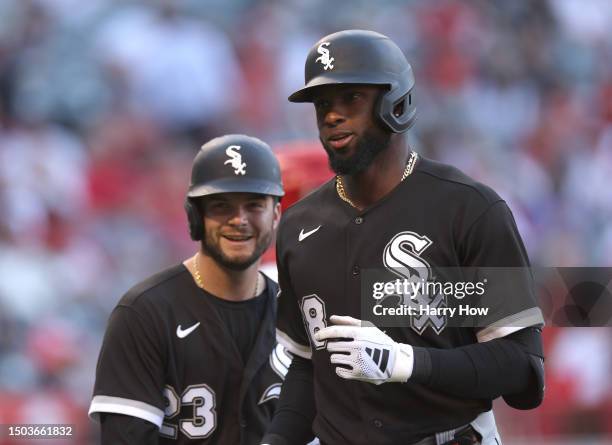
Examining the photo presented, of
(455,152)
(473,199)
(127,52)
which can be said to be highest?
(127,52)

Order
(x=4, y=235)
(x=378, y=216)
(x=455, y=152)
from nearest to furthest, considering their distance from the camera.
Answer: (x=378, y=216) < (x=4, y=235) < (x=455, y=152)

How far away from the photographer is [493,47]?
11.0 m

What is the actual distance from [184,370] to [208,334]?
162 mm

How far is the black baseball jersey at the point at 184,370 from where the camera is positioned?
4164 millimetres

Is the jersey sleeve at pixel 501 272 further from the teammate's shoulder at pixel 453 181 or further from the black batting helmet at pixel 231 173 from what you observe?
the black batting helmet at pixel 231 173

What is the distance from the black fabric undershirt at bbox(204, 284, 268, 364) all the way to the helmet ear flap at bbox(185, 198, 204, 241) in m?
0.23

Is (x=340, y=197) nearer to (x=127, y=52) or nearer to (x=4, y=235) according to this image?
(x=4, y=235)

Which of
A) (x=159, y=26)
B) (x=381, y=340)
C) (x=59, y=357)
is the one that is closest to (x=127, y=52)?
(x=159, y=26)

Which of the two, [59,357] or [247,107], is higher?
[247,107]

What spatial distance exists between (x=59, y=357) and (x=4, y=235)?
1.04 meters

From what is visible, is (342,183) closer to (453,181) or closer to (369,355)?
(453,181)

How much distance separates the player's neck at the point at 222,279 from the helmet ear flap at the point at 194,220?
0.31 feet

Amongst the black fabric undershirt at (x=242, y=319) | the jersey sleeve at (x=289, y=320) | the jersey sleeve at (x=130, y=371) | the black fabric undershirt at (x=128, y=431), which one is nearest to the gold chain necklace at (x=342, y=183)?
the jersey sleeve at (x=289, y=320)

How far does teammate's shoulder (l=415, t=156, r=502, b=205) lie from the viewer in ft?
11.5
